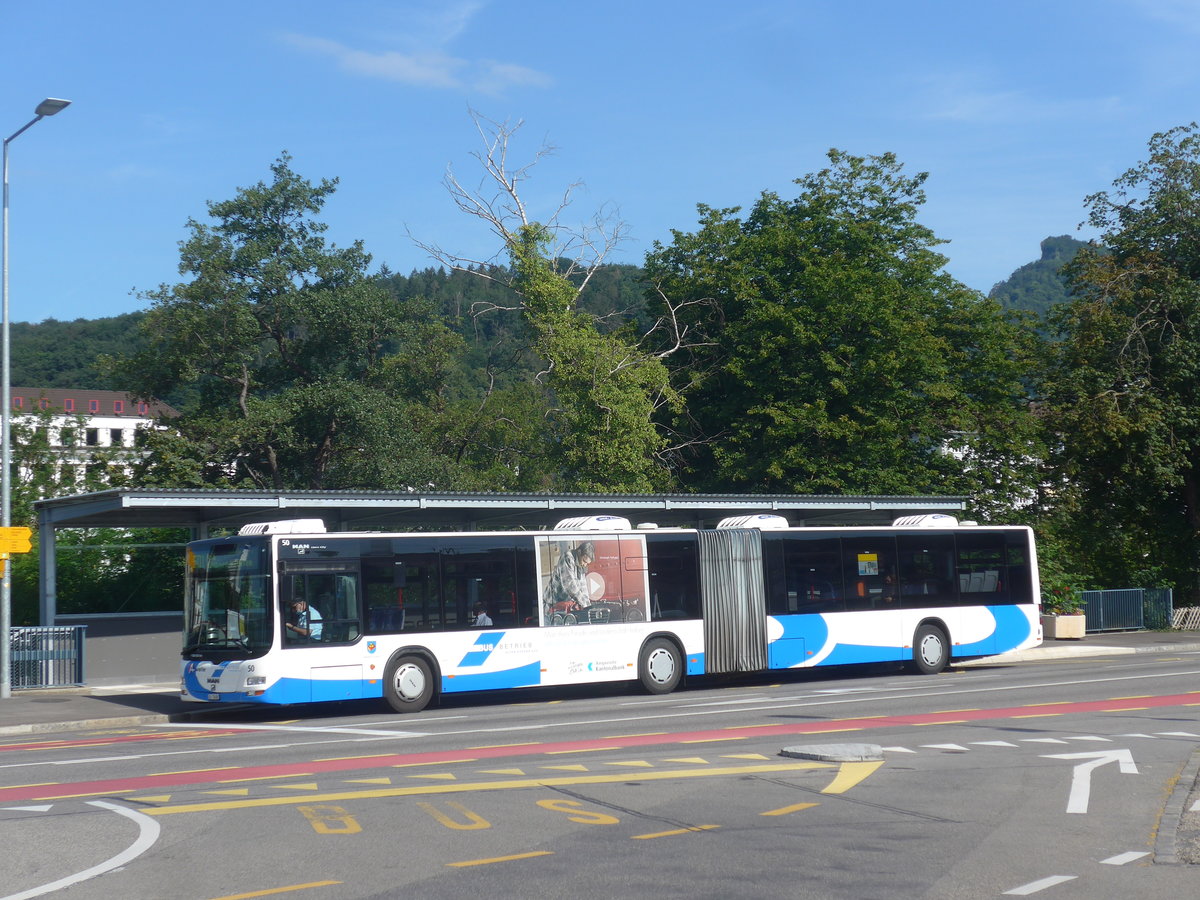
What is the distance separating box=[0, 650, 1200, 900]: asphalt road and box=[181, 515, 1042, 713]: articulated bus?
4.93ft

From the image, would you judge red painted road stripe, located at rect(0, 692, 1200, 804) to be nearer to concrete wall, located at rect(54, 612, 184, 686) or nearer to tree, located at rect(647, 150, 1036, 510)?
concrete wall, located at rect(54, 612, 184, 686)

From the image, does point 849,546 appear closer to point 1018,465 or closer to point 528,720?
point 528,720

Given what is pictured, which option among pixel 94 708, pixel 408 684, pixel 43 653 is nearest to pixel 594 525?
pixel 408 684

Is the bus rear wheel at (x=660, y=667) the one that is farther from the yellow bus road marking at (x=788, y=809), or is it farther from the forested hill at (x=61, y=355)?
the forested hill at (x=61, y=355)

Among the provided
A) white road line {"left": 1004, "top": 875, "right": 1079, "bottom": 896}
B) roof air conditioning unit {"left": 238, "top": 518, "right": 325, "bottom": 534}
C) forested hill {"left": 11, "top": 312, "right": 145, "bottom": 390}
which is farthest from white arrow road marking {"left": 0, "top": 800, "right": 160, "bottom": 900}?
forested hill {"left": 11, "top": 312, "right": 145, "bottom": 390}

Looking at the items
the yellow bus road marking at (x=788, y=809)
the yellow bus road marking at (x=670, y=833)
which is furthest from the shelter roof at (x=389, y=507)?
the yellow bus road marking at (x=670, y=833)

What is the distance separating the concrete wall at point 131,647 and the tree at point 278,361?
587 inches

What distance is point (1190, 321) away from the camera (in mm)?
42094

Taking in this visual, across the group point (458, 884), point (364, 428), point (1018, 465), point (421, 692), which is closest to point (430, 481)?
point (364, 428)

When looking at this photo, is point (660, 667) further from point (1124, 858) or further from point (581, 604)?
point (1124, 858)

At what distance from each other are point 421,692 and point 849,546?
30.2 ft

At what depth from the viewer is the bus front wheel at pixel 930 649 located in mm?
25484

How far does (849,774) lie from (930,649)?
48.0 ft

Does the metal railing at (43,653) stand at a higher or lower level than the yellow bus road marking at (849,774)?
higher
